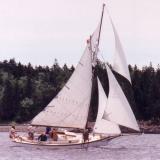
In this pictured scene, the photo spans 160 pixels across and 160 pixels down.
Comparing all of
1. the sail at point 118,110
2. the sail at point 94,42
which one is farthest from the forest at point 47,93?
the sail at point 118,110

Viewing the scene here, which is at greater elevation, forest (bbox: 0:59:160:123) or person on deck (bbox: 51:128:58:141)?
forest (bbox: 0:59:160:123)

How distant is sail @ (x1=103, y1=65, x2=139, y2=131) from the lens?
52406 millimetres

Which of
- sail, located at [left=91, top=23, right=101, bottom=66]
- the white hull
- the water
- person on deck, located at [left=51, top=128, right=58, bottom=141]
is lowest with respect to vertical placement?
A: the water

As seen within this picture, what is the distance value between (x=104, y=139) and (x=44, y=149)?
5171 mm

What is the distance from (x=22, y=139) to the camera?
5891cm

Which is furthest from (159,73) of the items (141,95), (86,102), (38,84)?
(86,102)

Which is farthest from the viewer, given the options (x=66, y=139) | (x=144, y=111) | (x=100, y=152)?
(x=144, y=111)

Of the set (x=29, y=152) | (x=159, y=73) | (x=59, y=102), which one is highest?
(x=159, y=73)

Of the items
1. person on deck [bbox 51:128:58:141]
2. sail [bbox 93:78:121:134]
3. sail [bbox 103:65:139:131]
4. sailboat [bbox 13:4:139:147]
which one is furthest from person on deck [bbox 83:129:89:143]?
sail [bbox 103:65:139:131]

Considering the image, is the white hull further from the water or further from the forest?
the forest

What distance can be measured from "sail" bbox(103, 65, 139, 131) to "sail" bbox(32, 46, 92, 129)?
4.45 m

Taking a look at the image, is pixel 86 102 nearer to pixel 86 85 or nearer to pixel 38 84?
pixel 86 85

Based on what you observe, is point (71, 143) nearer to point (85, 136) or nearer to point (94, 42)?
point (85, 136)

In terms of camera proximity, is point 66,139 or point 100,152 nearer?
point 100,152
